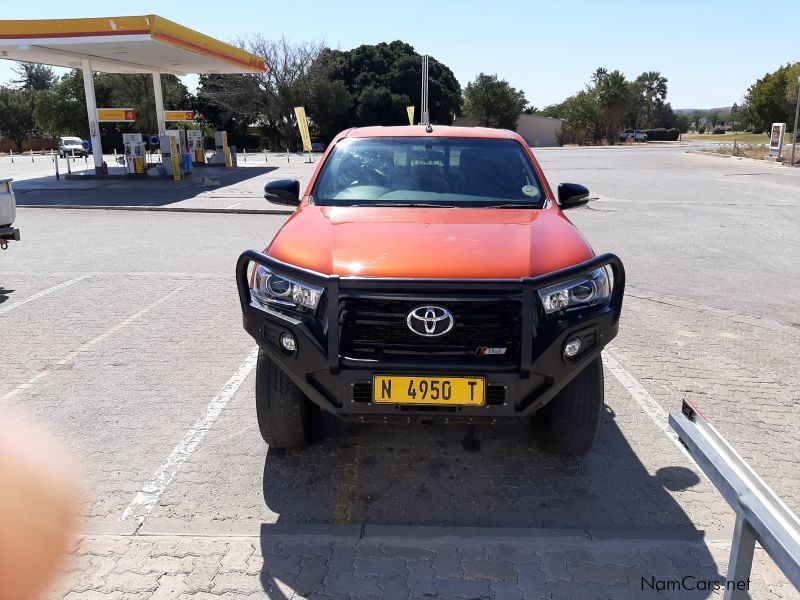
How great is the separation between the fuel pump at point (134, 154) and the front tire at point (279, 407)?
21.8 metres

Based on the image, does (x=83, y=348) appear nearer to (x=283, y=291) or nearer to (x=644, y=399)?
(x=283, y=291)

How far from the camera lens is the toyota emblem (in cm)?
300

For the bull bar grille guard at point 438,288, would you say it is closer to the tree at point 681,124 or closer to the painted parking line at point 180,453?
the painted parking line at point 180,453

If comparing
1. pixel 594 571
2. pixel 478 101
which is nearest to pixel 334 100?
pixel 478 101

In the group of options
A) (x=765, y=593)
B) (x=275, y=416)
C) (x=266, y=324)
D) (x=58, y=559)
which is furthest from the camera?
(x=275, y=416)

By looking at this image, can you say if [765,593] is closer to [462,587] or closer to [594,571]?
[594,571]

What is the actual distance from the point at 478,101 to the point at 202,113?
1046 inches

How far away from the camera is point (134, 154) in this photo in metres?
23.0

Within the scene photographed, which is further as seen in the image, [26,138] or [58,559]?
[26,138]

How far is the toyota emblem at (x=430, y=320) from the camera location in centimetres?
300

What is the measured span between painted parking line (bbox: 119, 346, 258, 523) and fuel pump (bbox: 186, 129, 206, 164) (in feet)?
85.9

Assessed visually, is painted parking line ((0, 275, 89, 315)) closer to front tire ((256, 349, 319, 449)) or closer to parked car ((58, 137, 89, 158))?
front tire ((256, 349, 319, 449))

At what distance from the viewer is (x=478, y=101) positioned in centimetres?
6322

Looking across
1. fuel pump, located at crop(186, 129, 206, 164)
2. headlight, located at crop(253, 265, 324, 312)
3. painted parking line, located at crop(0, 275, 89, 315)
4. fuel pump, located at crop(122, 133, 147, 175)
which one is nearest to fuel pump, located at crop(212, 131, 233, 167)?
fuel pump, located at crop(186, 129, 206, 164)
